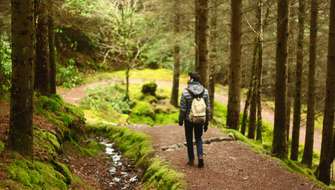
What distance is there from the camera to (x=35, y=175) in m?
7.90

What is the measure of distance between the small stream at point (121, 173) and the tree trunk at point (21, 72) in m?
3.53

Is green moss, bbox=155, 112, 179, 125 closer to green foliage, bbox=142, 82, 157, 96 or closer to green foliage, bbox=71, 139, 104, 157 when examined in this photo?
green foliage, bbox=142, 82, 157, 96

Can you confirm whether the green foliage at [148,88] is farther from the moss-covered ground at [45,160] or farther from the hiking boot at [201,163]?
the hiking boot at [201,163]

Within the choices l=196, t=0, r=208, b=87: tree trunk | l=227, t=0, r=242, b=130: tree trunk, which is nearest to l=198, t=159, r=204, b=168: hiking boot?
l=196, t=0, r=208, b=87: tree trunk

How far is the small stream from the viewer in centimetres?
1114

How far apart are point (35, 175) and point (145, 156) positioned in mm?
5346

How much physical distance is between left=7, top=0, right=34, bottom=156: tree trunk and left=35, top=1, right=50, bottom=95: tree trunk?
5.18 m

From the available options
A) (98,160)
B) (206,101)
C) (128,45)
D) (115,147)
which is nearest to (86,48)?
(128,45)

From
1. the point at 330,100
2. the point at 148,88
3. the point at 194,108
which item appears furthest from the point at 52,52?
the point at 148,88

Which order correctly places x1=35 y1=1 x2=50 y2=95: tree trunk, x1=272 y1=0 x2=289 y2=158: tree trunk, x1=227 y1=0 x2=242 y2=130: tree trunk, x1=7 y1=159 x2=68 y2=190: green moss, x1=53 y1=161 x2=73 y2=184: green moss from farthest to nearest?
x1=227 y1=0 x2=242 y2=130: tree trunk → x1=35 y1=1 x2=50 y2=95: tree trunk → x1=272 y1=0 x2=289 y2=158: tree trunk → x1=53 y1=161 x2=73 y2=184: green moss → x1=7 y1=159 x2=68 y2=190: green moss

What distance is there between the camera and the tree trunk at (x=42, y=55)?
44.7ft

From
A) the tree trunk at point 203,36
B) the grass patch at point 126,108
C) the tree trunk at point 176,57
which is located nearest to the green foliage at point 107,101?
the grass patch at point 126,108

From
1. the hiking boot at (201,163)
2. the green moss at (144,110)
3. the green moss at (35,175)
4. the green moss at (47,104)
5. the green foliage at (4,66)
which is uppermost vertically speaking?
the green foliage at (4,66)

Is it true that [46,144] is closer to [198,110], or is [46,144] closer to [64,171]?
[64,171]
